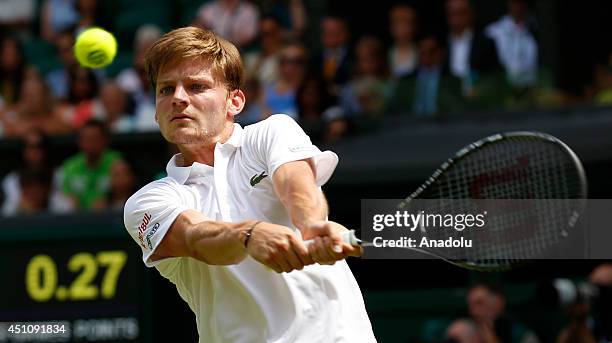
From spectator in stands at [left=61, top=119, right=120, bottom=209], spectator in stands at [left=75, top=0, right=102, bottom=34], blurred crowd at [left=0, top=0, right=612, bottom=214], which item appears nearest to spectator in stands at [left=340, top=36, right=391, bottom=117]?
blurred crowd at [left=0, top=0, right=612, bottom=214]

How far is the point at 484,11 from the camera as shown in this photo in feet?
37.9

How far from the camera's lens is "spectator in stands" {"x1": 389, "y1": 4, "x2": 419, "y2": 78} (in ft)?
36.8

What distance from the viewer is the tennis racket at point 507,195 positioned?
206 inches

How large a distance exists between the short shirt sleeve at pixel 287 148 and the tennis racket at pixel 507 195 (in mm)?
380

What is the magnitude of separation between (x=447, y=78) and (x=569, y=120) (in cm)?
130

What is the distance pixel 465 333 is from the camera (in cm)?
884

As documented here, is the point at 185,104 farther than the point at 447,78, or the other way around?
the point at 447,78

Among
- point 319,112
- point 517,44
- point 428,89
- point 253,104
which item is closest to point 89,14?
point 253,104

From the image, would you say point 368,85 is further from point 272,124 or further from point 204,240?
point 204,240

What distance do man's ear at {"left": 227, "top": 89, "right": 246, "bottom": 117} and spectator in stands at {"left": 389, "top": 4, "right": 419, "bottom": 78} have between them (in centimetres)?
605

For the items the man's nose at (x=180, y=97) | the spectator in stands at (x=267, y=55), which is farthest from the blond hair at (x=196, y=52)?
the spectator in stands at (x=267, y=55)

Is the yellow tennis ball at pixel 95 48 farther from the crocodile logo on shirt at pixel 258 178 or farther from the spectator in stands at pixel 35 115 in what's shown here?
the spectator in stands at pixel 35 115

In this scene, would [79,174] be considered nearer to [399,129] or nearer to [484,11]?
[399,129]

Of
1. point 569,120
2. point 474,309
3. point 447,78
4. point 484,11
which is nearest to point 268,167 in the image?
point 474,309
